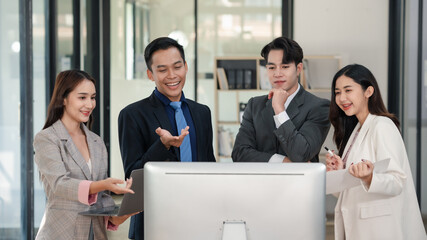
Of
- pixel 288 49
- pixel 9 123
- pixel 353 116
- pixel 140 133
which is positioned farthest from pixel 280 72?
pixel 9 123

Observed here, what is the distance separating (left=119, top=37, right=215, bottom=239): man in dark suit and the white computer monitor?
53 centimetres

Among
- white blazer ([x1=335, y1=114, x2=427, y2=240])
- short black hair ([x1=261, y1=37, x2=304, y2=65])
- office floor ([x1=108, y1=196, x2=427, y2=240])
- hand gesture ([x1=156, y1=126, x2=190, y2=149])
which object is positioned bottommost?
office floor ([x1=108, y1=196, x2=427, y2=240])

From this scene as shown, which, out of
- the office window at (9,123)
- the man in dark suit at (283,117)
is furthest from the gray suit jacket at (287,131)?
the office window at (9,123)

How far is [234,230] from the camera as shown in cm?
151

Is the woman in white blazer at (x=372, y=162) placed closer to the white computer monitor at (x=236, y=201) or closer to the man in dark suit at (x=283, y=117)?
the man in dark suit at (x=283, y=117)

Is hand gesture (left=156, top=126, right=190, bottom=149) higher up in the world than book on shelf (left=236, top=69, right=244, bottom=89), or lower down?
lower down

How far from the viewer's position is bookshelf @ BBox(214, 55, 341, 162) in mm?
6469

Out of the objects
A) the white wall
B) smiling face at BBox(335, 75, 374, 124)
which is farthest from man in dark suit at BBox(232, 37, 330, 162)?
the white wall

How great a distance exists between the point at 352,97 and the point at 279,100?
0.30 metres

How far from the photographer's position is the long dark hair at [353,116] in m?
2.33

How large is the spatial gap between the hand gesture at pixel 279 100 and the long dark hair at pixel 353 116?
22 cm

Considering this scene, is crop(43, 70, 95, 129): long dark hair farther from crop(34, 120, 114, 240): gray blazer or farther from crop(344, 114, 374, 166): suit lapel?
crop(344, 114, 374, 166): suit lapel

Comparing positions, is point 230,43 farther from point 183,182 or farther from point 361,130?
point 183,182

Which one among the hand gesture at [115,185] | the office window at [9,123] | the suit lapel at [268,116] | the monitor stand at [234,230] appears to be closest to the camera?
the monitor stand at [234,230]
